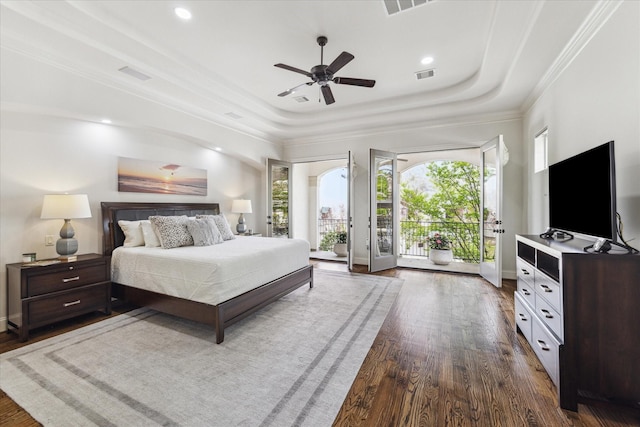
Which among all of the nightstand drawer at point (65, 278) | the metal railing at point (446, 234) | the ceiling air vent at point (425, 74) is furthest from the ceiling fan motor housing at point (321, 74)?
the metal railing at point (446, 234)

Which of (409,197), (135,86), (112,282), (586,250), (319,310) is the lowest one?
(319,310)

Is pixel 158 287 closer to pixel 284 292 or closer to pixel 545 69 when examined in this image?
pixel 284 292

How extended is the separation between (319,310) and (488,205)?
349 centimetres

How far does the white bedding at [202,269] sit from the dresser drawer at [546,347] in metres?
2.53

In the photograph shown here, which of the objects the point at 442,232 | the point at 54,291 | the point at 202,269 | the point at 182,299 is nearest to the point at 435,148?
the point at 442,232

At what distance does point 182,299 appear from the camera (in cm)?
275

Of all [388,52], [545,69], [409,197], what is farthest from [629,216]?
[409,197]

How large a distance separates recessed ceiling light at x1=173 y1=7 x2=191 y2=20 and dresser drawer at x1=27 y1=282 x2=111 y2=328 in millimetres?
2965

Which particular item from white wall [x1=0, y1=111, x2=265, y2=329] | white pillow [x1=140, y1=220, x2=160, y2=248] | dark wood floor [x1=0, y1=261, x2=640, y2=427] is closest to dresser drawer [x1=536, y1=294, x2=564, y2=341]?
dark wood floor [x1=0, y1=261, x2=640, y2=427]

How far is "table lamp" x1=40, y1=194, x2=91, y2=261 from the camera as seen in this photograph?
2867mm

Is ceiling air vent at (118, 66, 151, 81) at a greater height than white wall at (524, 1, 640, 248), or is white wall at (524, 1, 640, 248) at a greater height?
ceiling air vent at (118, 66, 151, 81)

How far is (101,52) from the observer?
286cm

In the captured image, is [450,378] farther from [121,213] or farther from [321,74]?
[121,213]

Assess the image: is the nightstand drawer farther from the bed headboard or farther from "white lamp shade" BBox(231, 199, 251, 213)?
"white lamp shade" BBox(231, 199, 251, 213)
